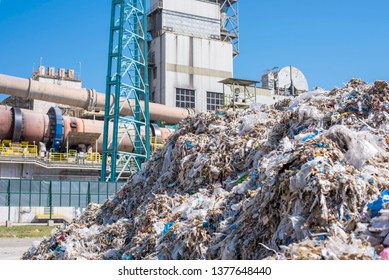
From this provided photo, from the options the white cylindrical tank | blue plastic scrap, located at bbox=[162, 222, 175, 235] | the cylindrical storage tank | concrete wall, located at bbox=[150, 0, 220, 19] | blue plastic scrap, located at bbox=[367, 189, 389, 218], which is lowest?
blue plastic scrap, located at bbox=[162, 222, 175, 235]

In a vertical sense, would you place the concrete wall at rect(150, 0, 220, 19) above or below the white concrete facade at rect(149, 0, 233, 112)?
above

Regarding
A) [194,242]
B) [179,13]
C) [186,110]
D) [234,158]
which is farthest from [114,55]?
[194,242]

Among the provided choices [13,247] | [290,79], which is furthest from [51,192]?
[290,79]

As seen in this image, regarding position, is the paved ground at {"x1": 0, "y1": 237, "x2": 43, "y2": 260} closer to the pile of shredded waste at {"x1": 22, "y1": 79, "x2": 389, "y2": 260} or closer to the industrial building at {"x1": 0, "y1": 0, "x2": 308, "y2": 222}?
the pile of shredded waste at {"x1": 22, "y1": 79, "x2": 389, "y2": 260}

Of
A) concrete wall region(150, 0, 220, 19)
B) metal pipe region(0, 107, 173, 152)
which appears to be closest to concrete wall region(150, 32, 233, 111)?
concrete wall region(150, 0, 220, 19)

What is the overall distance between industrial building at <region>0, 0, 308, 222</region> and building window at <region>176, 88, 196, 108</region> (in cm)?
8

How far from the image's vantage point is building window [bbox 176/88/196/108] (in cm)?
4247

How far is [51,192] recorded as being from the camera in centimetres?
2797

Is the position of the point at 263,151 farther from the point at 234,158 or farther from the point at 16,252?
the point at 16,252

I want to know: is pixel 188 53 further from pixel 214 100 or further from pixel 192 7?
pixel 192 7

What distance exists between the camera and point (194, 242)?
19.9 ft

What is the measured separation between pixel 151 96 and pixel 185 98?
120 inches

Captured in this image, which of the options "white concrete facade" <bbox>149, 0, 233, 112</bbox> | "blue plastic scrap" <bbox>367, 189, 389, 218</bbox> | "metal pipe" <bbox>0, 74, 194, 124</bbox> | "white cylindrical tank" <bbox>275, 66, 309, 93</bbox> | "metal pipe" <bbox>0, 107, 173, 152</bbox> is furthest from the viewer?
"white cylindrical tank" <bbox>275, 66, 309, 93</bbox>

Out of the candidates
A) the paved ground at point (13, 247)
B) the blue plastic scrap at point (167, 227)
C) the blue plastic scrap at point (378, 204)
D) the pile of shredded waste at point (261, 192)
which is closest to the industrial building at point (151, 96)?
the paved ground at point (13, 247)
